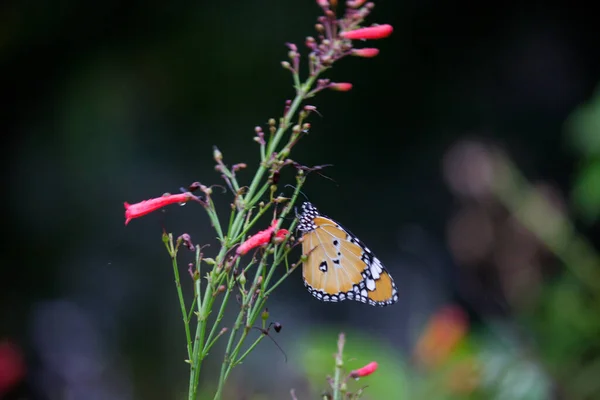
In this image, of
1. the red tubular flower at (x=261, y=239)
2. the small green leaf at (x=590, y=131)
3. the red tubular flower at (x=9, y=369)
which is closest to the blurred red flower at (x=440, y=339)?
the small green leaf at (x=590, y=131)

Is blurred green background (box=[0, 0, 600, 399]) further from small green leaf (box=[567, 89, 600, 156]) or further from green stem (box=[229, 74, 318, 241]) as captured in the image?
green stem (box=[229, 74, 318, 241])

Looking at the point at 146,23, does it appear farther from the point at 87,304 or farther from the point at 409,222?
the point at 409,222

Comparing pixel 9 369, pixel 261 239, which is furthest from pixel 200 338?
pixel 9 369

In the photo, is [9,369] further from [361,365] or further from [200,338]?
[200,338]

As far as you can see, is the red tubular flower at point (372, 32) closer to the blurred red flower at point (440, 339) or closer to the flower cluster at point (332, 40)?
the flower cluster at point (332, 40)

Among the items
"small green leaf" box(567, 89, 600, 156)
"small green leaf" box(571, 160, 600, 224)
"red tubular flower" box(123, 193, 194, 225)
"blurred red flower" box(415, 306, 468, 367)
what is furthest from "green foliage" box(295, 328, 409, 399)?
"red tubular flower" box(123, 193, 194, 225)

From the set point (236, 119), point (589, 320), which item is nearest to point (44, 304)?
point (236, 119)

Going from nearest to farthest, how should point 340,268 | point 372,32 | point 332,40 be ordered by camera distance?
point 332,40 → point 372,32 → point 340,268

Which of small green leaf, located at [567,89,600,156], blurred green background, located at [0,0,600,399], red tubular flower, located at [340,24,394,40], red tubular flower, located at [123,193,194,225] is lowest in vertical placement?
blurred green background, located at [0,0,600,399]
